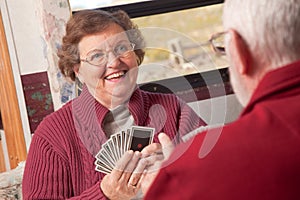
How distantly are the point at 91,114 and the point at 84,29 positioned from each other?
0.29 metres

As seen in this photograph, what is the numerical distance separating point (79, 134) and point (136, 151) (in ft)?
1.06

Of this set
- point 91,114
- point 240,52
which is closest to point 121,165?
point 91,114

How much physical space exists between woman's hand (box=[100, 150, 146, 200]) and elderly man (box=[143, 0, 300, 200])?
0.72 metres

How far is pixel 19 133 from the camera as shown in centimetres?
311

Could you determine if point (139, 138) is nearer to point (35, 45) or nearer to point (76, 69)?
point (76, 69)

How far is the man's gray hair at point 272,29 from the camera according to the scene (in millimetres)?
1061

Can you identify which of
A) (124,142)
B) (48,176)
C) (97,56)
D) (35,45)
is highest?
(97,56)

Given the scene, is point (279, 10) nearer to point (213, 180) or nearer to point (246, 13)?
point (246, 13)

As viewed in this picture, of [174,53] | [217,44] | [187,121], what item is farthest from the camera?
[187,121]

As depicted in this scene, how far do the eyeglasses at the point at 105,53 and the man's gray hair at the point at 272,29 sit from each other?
98cm

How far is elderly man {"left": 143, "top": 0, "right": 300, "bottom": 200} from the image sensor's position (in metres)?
0.98

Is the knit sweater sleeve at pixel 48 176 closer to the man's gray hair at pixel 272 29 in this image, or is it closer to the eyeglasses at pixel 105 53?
the eyeglasses at pixel 105 53

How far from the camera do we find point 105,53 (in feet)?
6.69

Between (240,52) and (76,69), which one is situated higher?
(240,52)
